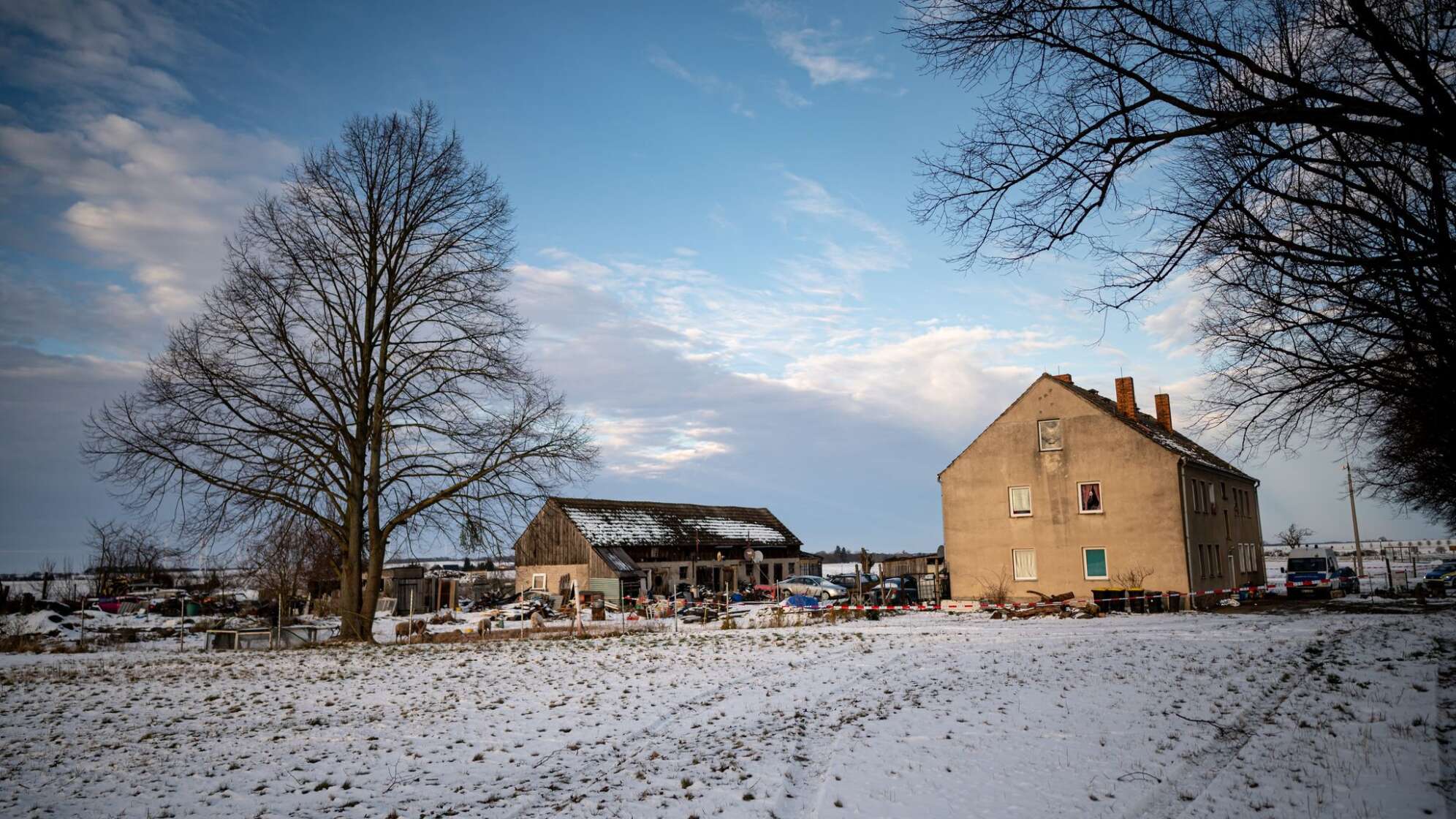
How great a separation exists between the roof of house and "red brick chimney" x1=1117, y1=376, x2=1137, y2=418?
0.36m

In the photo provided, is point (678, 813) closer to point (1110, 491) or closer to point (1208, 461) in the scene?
point (1110, 491)

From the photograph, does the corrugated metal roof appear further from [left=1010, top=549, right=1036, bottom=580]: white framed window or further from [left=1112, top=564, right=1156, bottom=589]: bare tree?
[left=1112, top=564, right=1156, bottom=589]: bare tree

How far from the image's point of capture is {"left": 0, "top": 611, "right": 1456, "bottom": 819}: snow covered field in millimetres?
7738

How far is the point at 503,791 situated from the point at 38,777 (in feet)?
16.7

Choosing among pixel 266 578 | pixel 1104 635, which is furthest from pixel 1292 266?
pixel 266 578

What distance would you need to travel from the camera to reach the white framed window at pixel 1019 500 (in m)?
35.4

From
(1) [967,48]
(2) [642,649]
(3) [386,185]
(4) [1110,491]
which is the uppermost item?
(3) [386,185]

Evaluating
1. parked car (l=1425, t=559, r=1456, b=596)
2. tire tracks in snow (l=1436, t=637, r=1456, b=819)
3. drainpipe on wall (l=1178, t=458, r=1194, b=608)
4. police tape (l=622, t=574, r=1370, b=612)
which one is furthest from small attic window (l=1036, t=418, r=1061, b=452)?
tire tracks in snow (l=1436, t=637, r=1456, b=819)

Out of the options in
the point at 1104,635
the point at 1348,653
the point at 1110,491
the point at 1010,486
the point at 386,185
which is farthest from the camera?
the point at 1010,486

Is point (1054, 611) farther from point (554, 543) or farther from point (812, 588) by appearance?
point (554, 543)

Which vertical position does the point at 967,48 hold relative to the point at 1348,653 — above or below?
above

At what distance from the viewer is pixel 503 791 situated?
826 centimetres

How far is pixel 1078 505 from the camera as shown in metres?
34.2

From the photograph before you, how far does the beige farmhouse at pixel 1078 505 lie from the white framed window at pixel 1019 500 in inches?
1.6
